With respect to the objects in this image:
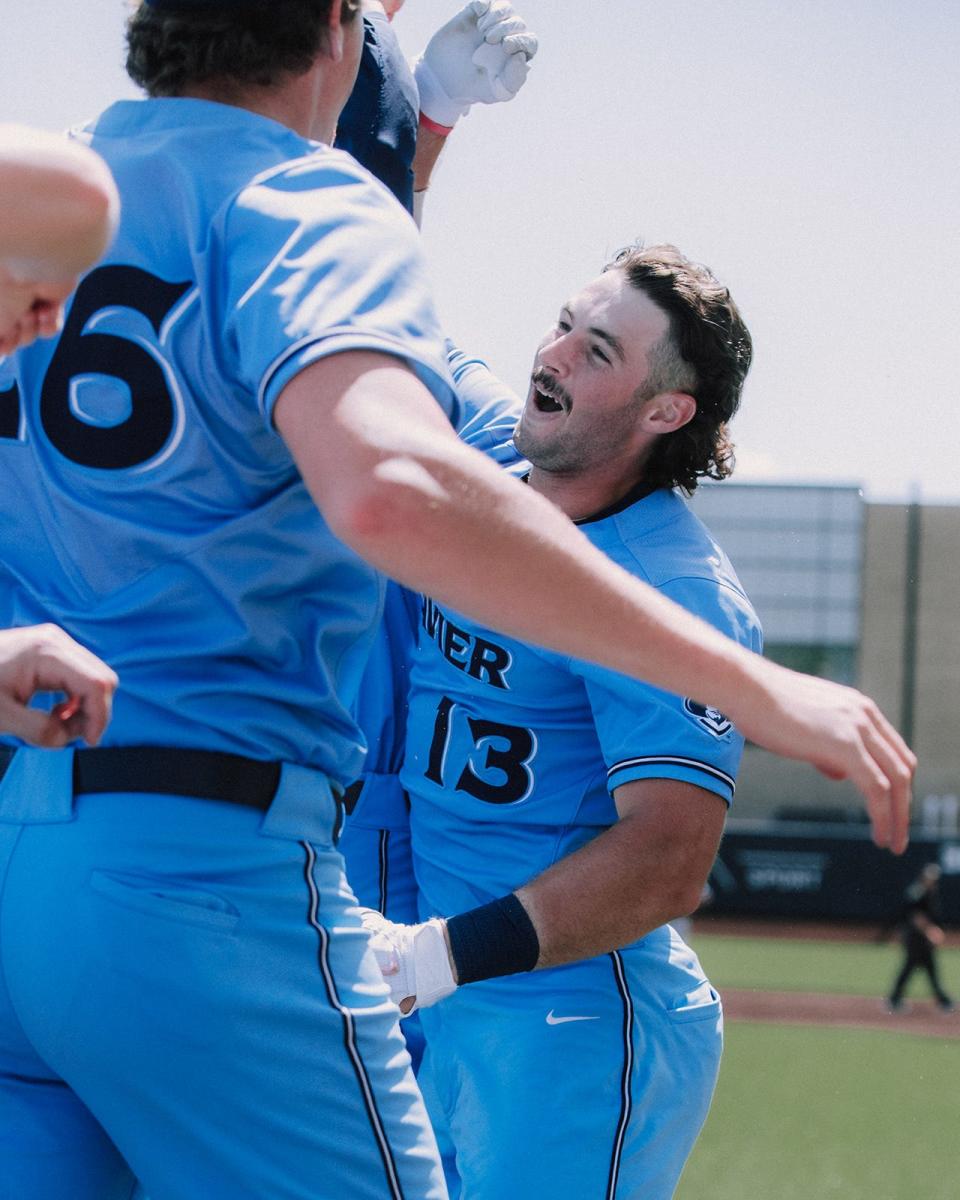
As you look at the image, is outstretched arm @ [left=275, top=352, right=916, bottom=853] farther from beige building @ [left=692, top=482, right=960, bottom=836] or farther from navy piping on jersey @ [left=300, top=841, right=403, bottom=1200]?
beige building @ [left=692, top=482, right=960, bottom=836]

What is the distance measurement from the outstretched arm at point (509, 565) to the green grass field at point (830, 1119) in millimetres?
9089

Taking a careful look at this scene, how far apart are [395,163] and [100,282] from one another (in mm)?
1641

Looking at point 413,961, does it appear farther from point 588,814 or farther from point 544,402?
point 544,402

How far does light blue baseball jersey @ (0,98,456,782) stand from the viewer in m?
1.95

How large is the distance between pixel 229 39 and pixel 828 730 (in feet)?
3.93

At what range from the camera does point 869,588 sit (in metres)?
53.6

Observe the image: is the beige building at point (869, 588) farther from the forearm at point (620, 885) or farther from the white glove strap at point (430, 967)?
the white glove strap at point (430, 967)

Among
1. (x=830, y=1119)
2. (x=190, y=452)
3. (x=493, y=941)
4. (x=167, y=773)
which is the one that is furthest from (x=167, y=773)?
(x=830, y=1119)

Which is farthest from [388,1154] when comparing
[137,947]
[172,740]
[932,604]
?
[932,604]

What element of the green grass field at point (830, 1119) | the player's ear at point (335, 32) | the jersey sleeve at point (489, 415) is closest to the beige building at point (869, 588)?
the green grass field at point (830, 1119)

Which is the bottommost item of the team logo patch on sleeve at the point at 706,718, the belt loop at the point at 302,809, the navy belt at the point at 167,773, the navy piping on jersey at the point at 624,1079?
the navy piping on jersey at the point at 624,1079

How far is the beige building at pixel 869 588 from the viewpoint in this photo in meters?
53.2

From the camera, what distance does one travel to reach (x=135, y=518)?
202cm

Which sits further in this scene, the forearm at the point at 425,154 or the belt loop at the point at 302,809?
the forearm at the point at 425,154
